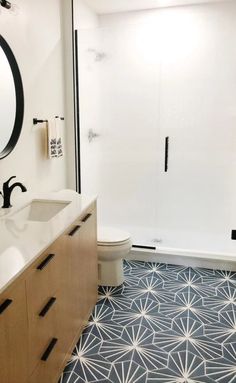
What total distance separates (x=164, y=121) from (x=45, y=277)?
248 cm

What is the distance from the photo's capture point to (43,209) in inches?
88.8

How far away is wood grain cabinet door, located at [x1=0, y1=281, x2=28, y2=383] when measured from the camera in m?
1.15

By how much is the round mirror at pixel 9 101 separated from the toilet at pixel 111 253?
104 centimetres

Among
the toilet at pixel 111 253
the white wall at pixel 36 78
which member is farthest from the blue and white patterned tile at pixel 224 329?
the white wall at pixel 36 78

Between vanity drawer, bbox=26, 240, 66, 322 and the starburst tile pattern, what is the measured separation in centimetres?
65

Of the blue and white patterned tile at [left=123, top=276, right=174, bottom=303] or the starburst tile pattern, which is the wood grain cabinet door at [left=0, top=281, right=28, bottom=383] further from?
the blue and white patterned tile at [left=123, top=276, right=174, bottom=303]

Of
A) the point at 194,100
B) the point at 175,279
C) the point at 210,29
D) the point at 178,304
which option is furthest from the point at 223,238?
the point at 210,29

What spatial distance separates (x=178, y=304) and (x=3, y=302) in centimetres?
172

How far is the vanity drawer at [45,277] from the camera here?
1.37 metres

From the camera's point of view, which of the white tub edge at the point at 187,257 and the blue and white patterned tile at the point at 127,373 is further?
the white tub edge at the point at 187,257

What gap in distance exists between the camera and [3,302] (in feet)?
3.76

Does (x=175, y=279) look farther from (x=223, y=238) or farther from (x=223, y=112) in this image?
(x=223, y=112)

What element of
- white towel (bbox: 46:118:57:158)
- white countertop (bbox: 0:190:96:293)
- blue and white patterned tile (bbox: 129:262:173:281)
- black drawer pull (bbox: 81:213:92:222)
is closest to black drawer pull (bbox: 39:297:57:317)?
white countertop (bbox: 0:190:96:293)

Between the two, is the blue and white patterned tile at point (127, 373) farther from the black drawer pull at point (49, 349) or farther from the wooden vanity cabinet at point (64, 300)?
the black drawer pull at point (49, 349)
